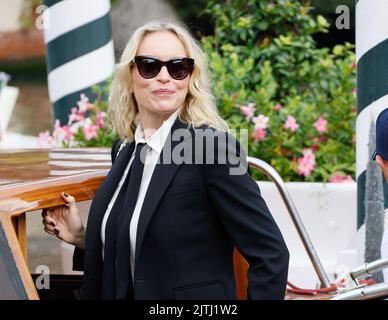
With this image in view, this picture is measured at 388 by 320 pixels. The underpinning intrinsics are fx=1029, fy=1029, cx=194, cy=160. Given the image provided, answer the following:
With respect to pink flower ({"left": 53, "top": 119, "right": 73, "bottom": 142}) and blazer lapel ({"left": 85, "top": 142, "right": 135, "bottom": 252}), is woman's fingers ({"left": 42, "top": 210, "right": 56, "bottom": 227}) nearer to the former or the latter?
blazer lapel ({"left": 85, "top": 142, "right": 135, "bottom": 252})

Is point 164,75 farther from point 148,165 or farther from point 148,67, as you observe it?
point 148,165

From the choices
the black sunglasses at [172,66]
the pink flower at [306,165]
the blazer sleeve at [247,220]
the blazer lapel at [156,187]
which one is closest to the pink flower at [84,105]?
the pink flower at [306,165]

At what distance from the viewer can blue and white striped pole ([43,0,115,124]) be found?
6.93m

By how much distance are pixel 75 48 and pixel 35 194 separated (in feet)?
14.2

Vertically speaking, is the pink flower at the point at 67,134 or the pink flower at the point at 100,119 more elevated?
the pink flower at the point at 100,119

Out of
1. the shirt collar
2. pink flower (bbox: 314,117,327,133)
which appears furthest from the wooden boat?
pink flower (bbox: 314,117,327,133)

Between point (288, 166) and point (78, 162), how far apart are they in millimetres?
2648

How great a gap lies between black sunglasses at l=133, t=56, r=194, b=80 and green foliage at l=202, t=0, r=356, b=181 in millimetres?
2519

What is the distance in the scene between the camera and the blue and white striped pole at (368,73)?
4512mm

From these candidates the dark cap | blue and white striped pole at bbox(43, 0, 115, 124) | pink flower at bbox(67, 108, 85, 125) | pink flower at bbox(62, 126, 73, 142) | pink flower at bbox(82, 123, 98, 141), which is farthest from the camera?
blue and white striped pole at bbox(43, 0, 115, 124)

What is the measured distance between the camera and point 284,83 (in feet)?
22.4

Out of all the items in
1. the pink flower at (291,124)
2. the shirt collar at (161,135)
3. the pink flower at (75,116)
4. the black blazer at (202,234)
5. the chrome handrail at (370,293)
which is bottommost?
the chrome handrail at (370,293)

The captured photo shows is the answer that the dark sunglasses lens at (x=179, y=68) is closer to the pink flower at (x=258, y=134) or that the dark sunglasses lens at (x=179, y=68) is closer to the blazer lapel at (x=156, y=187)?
the blazer lapel at (x=156, y=187)
